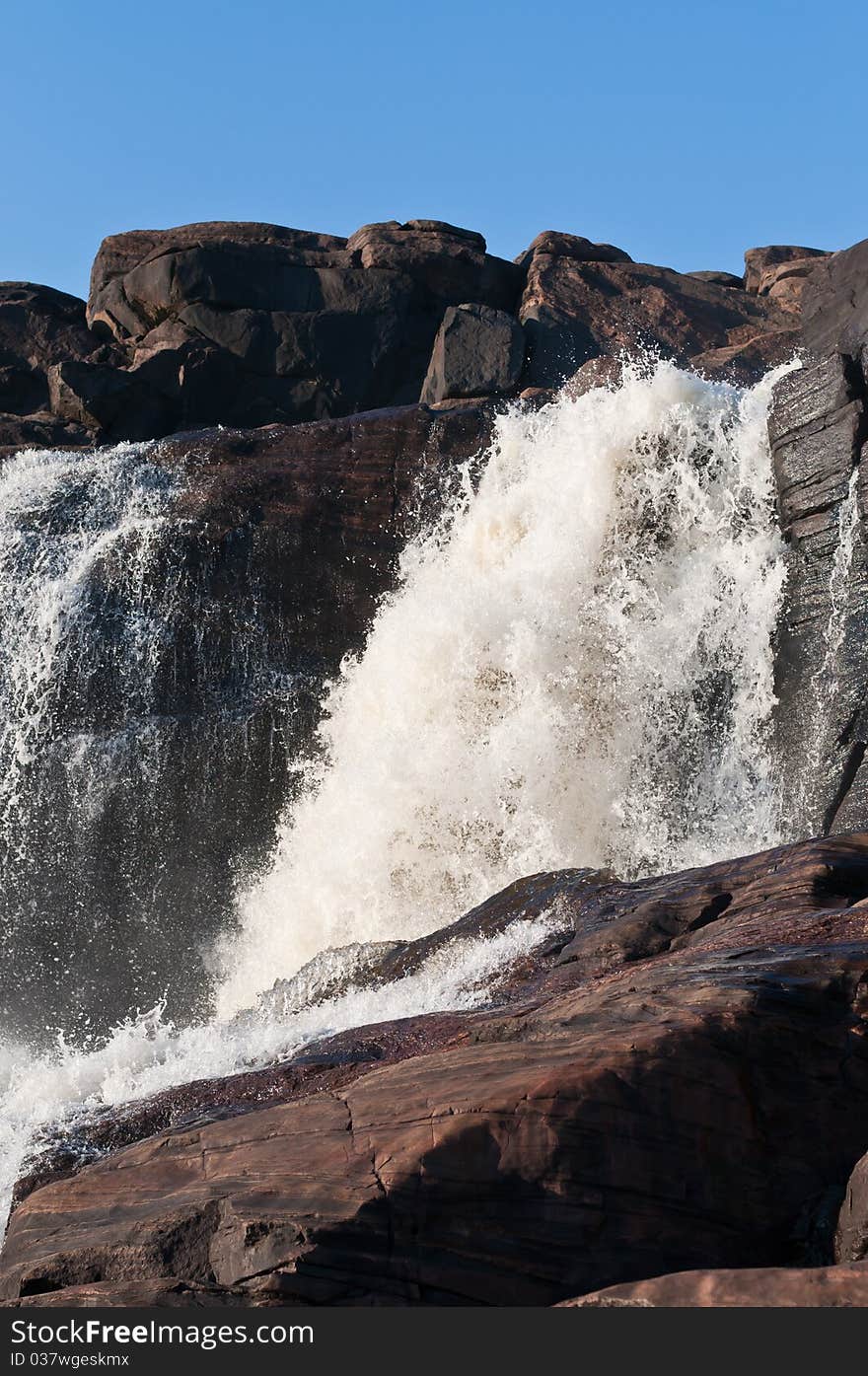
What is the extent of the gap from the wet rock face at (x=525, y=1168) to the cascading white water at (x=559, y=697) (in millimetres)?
7775

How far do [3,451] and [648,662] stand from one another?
10.5 meters

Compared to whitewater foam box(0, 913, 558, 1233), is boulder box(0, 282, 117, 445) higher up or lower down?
higher up

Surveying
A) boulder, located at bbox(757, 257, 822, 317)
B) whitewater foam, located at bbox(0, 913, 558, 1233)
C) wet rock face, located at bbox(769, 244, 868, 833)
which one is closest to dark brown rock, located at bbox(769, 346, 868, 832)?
wet rock face, located at bbox(769, 244, 868, 833)

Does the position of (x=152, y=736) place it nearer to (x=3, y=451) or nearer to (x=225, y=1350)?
(x=3, y=451)

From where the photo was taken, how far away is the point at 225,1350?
529 centimetres

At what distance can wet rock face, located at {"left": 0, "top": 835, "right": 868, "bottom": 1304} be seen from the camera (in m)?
5.96

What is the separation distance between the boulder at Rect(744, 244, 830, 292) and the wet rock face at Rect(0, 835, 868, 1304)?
27.3 m

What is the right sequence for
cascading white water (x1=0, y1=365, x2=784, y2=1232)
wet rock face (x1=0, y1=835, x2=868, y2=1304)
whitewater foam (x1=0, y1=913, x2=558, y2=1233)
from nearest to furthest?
wet rock face (x1=0, y1=835, x2=868, y2=1304) → whitewater foam (x1=0, y1=913, x2=558, y2=1233) → cascading white water (x1=0, y1=365, x2=784, y2=1232)

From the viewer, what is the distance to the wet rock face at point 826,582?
14188 mm

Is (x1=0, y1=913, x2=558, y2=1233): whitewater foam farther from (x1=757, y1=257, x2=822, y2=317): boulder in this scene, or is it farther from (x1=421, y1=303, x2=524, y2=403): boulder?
(x1=757, y1=257, x2=822, y2=317): boulder

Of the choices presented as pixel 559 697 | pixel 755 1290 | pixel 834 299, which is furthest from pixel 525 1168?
pixel 834 299

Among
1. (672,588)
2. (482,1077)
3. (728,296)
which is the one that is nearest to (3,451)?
(672,588)

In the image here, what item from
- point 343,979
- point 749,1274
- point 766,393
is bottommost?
point 749,1274

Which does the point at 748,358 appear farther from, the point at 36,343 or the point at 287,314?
the point at 36,343
